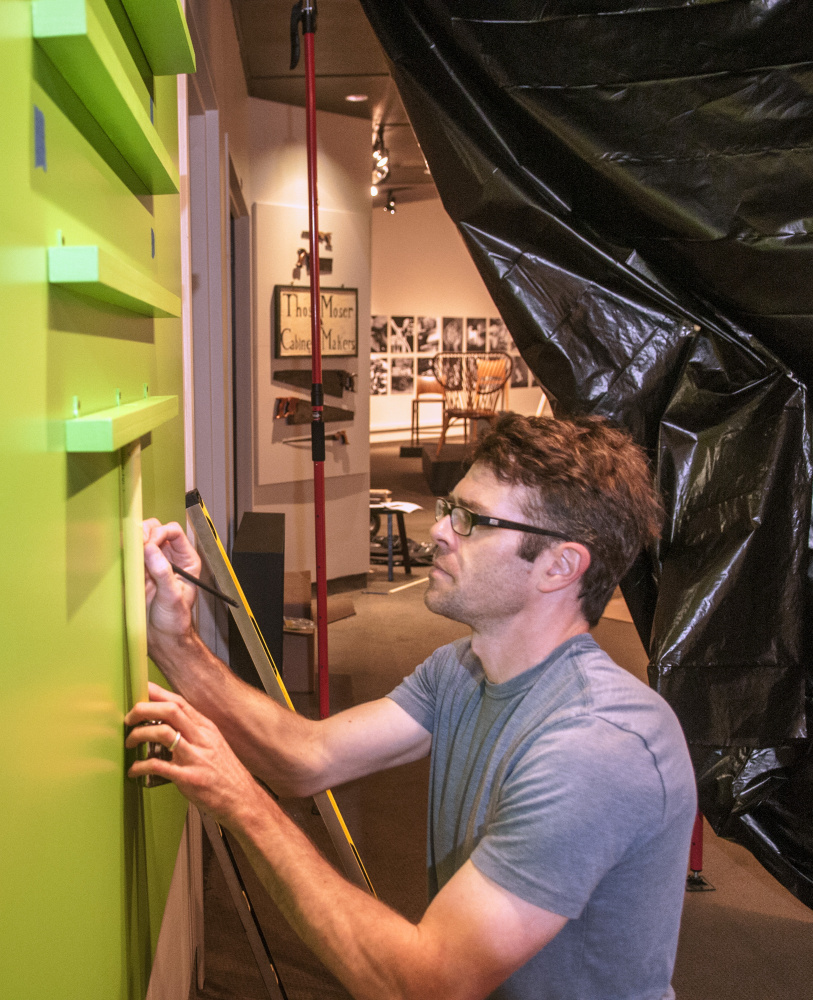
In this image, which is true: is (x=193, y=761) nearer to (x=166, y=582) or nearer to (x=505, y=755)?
(x=166, y=582)

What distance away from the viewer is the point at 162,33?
3.17 ft

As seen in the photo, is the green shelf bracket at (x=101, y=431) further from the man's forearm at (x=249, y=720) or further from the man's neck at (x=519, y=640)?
the man's neck at (x=519, y=640)

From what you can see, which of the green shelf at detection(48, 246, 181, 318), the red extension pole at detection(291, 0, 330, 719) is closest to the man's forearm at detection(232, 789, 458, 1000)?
the green shelf at detection(48, 246, 181, 318)

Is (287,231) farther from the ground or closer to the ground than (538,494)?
farther from the ground

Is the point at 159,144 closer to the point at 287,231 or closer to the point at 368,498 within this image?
the point at 287,231

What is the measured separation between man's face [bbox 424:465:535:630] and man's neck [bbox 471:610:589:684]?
0.05 ft

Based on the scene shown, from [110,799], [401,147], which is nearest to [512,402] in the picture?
A: [401,147]

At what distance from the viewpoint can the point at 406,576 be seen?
6.30 meters

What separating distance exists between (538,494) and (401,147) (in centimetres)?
708

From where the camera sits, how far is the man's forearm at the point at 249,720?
1280 mm

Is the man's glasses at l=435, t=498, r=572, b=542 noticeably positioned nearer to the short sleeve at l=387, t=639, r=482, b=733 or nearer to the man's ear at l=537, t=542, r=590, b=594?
the man's ear at l=537, t=542, r=590, b=594

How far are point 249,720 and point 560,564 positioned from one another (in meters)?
0.55

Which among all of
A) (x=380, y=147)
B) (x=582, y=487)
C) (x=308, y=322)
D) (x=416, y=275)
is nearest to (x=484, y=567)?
(x=582, y=487)

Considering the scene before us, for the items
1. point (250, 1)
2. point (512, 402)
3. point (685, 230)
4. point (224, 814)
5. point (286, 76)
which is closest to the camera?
point (224, 814)
